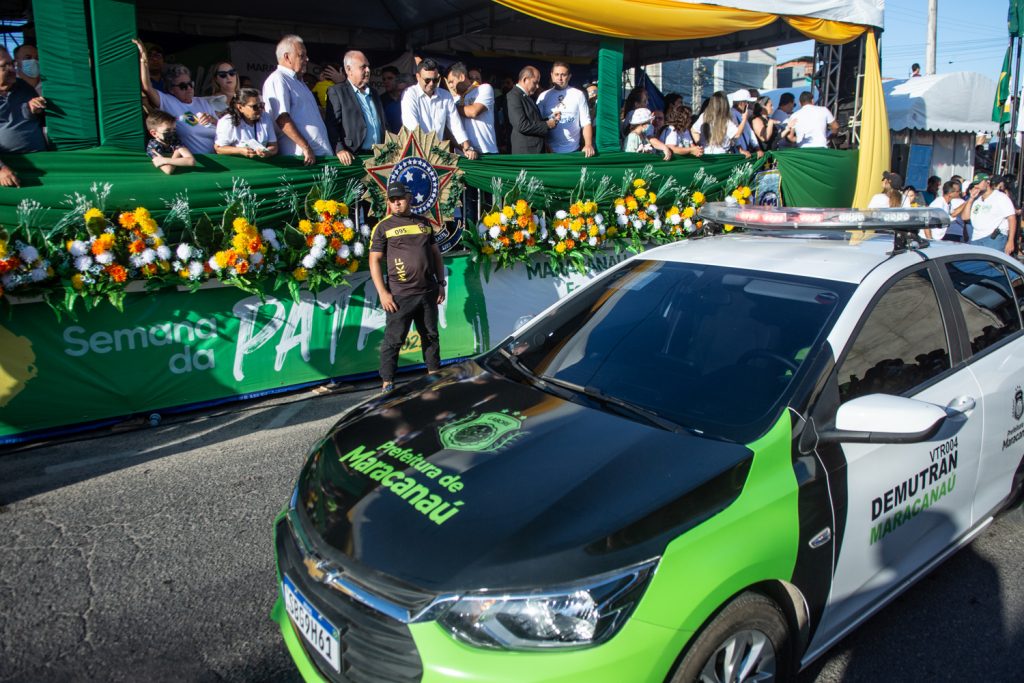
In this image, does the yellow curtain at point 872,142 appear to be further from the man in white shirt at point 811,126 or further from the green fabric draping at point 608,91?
the green fabric draping at point 608,91

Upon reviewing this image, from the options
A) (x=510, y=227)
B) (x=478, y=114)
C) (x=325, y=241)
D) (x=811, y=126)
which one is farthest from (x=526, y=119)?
(x=811, y=126)

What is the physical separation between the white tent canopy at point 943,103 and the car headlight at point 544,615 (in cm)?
1773

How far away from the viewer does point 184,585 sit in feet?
11.4

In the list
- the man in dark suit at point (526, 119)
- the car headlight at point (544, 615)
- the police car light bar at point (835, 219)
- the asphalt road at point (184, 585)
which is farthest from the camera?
the man in dark suit at point (526, 119)

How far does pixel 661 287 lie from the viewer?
11.2ft

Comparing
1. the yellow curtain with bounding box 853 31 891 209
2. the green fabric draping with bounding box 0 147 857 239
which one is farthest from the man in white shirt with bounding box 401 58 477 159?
the yellow curtain with bounding box 853 31 891 209

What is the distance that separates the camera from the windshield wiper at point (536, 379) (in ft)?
9.74

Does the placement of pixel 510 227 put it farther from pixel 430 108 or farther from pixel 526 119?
pixel 526 119

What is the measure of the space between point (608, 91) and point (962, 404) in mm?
6399

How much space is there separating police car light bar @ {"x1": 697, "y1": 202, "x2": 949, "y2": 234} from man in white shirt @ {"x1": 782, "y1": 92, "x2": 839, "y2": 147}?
8.24 m

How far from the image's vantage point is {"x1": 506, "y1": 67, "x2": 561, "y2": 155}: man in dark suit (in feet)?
26.5

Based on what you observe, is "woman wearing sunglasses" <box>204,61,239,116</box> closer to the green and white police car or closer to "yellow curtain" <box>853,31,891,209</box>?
the green and white police car

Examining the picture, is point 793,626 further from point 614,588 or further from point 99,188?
point 99,188

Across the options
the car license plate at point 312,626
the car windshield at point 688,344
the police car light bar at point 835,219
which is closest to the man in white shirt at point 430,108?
the police car light bar at point 835,219
